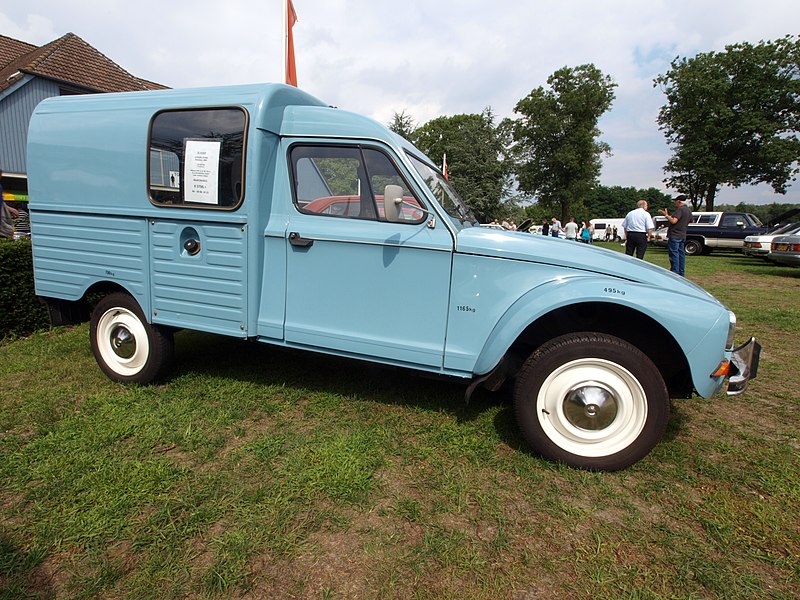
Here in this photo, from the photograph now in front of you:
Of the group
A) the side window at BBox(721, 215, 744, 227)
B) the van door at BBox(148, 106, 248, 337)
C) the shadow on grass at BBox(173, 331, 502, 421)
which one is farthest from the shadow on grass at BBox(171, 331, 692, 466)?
the side window at BBox(721, 215, 744, 227)

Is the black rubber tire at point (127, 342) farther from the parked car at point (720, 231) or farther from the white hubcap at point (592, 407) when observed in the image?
the parked car at point (720, 231)

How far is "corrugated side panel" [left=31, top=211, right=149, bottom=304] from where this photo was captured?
146 inches

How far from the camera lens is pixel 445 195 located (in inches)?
138

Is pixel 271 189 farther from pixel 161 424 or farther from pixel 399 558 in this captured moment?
pixel 399 558

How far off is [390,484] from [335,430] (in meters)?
Result: 0.73

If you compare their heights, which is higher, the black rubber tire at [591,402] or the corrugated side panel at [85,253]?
the corrugated side panel at [85,253]

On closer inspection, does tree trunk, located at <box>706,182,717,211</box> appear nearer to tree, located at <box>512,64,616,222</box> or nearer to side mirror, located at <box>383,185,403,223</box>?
tree, located at <box>512,64,616,222</box>

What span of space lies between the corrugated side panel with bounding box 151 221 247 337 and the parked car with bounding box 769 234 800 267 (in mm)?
13896

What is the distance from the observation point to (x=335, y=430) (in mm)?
3275

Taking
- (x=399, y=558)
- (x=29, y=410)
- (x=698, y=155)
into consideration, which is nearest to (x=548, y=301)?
(x=399, y=558)

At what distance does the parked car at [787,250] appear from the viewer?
37.2 feet

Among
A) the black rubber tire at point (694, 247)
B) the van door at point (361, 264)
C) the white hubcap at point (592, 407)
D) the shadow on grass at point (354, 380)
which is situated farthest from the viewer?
the black rubber tire at point (694, 247)

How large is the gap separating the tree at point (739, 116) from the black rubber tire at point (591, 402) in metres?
34.2

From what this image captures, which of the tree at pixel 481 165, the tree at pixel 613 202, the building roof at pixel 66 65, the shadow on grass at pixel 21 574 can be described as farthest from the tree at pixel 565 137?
the tree at pixel 613 202
